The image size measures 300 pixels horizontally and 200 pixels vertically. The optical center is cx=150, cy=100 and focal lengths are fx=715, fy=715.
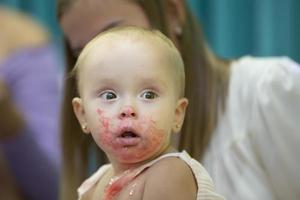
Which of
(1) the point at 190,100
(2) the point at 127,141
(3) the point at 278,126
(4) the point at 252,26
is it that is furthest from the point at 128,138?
(4) the point at 252,26

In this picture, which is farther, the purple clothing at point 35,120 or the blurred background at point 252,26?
the blurred background at point 252,26

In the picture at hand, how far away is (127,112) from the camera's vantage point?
1.47 feet

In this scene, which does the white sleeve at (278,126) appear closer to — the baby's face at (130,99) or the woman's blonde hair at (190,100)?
the woman's blonde hair at (190,100)

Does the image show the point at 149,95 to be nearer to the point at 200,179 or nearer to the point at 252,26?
the point at 200,179

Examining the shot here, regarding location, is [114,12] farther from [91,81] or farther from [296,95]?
[296,95]

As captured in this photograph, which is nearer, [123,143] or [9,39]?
[123,143]

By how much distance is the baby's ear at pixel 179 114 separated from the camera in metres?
0.48

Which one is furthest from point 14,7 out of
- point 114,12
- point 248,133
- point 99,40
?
point 99,40

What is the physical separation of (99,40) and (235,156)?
1.50 feet

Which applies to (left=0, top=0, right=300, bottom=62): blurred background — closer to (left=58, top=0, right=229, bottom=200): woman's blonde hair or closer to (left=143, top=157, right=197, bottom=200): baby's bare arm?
(left=58, top=0, right=229, bottom=200): woman's blonde hair

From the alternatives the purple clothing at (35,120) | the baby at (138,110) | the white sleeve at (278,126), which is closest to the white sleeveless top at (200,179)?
the baby at (138,110)

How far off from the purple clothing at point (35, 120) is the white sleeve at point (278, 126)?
326 millimetres

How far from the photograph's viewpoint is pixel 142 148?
0.46 meters

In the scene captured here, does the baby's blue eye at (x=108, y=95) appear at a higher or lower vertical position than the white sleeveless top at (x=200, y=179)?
higher
